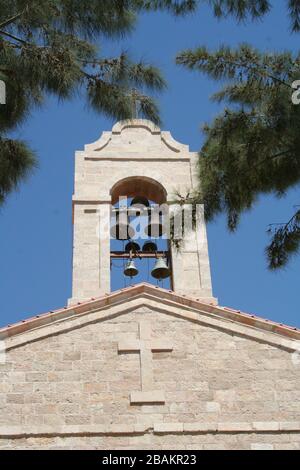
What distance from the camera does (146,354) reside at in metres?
8.66

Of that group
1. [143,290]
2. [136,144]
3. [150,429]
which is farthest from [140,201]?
[150,429]

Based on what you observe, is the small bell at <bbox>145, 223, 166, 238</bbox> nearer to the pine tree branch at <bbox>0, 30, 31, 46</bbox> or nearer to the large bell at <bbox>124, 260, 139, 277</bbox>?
the large bell at <bbox>124, 260, 139, 277</bbox>

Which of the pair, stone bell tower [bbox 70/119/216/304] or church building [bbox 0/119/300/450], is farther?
stone bell tower [bbox 70/119/216/304]

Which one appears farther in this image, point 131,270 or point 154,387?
point 131,270

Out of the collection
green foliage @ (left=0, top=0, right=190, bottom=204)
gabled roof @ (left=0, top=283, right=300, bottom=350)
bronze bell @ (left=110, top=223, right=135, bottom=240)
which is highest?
bronze bell @ (left=110, top=223, right=135, bottom=240)

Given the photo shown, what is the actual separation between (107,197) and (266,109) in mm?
5074

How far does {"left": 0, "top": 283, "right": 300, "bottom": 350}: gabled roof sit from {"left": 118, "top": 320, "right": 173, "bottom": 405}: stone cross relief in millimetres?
405

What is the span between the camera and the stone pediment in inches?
490

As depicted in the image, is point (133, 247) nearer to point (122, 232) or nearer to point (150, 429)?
A: point (122, 232)

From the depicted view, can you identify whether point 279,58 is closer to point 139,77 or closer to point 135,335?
point 139,77

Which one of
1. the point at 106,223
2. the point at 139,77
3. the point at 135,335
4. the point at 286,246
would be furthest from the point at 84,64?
the point at 106,223

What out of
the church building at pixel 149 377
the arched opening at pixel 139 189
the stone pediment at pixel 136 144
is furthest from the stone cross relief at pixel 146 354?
the stone pediment at pixel 136 144

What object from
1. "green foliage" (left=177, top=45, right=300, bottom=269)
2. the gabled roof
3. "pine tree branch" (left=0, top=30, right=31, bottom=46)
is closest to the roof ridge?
the gabled roof

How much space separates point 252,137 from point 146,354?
120 inches
